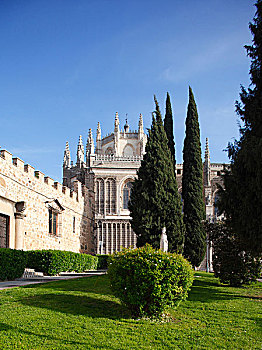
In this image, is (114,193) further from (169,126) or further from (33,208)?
(33,208)

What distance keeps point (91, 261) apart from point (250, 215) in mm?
12764

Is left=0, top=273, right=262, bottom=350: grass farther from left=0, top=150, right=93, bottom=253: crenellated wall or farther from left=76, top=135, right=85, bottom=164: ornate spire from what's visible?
left=76, top=135, right=85, bottom=164: ornate spire

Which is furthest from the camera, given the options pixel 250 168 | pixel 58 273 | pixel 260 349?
pixel 58 273

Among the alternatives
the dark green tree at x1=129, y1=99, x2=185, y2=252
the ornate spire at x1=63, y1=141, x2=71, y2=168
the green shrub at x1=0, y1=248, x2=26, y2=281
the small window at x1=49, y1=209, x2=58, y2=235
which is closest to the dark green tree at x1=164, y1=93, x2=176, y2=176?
the dark green tree at x1=129, y1=99, x2=185, y2=252

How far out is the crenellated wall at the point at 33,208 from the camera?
58.3 feet

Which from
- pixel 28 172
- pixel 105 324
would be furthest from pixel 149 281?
pixel 28 172

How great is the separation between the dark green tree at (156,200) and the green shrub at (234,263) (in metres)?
5.94

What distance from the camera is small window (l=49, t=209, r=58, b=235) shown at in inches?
911

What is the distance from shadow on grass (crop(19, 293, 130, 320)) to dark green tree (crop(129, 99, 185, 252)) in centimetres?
1225

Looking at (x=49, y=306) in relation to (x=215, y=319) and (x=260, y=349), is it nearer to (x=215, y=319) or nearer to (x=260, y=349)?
(x=215, y=319)

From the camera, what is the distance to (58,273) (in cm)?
1764

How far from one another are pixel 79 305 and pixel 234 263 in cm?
849

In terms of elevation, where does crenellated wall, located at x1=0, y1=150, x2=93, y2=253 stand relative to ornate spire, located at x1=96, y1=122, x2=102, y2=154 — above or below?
below

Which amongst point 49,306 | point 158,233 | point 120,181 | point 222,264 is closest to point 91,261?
point 158,233
